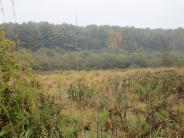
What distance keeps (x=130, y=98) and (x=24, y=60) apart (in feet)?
12.4

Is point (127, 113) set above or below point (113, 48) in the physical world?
above

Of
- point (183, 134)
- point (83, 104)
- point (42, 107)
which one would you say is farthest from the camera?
point (83, 104)

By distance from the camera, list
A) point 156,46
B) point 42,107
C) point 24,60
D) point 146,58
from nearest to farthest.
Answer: point 24,60 → point 42,107 → point 146,58 → point 156,46

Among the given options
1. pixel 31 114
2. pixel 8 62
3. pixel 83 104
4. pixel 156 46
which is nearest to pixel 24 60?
pixel 8 62

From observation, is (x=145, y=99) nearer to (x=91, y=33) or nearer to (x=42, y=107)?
(x=42, y=107)

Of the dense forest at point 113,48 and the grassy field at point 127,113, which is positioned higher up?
the grassy field at point 127,113

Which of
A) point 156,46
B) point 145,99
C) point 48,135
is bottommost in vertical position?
point 156,46

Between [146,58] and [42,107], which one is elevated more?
[42,107]

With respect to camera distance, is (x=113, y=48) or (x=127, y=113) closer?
(x=127, y=113)

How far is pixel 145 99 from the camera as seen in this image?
7332 millimetres

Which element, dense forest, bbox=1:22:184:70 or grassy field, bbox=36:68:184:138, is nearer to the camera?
grassy field, bbox=36:68:184:138

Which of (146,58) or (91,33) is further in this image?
(91,33)

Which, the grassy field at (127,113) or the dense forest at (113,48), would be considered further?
the dense forest at (113,48)

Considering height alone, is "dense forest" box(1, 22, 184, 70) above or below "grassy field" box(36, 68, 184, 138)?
below
